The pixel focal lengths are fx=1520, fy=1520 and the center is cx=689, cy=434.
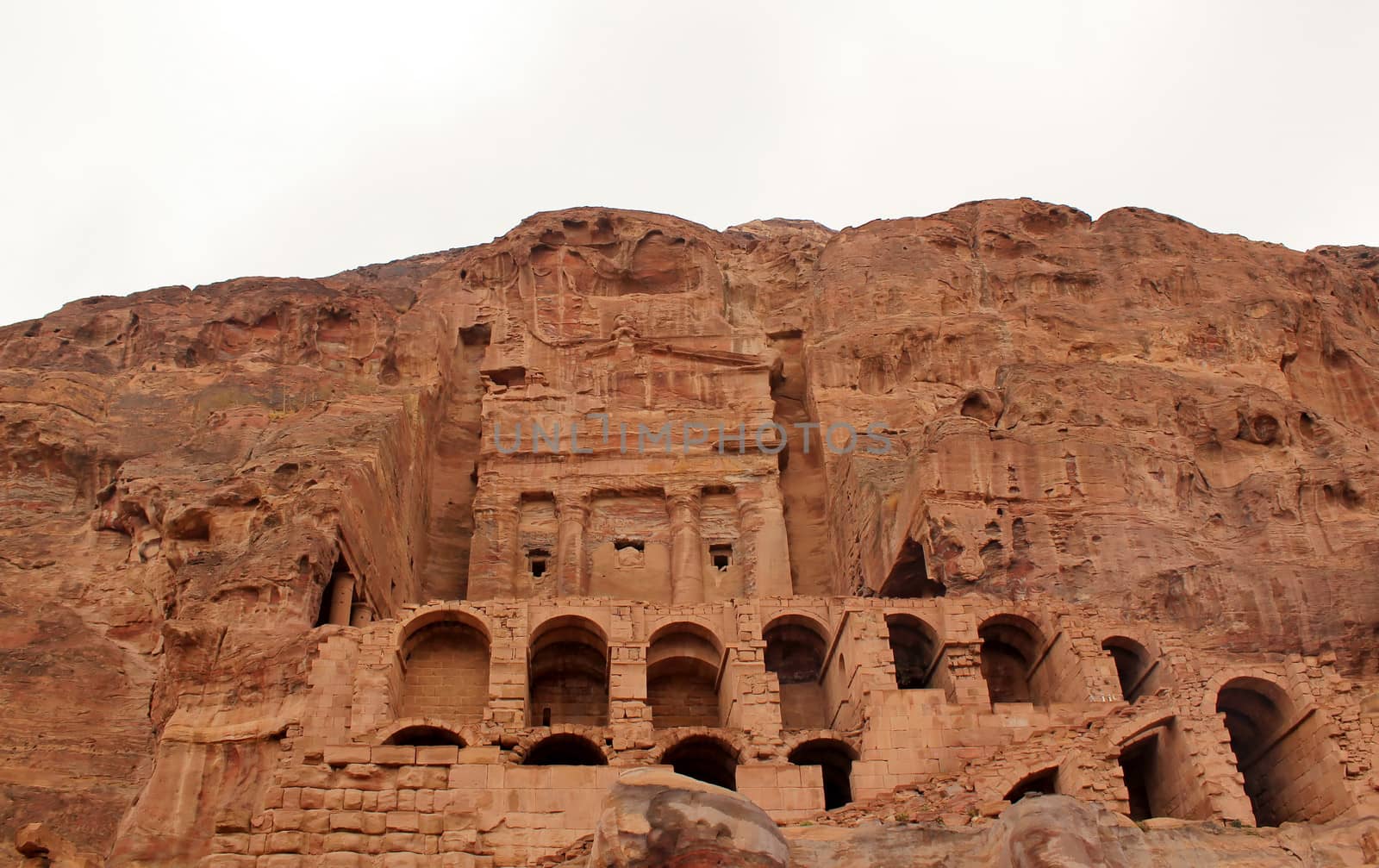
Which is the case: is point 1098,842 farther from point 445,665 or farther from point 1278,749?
point 445,665

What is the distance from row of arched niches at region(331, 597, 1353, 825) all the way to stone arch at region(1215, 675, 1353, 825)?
0.04m

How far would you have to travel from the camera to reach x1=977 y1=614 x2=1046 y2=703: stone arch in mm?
34469

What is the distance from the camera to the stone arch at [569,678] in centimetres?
3534

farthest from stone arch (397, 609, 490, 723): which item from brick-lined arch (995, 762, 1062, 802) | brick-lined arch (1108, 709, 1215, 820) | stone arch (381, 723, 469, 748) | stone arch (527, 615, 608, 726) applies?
brick-lined arch (1108, 709, 1215, 820)

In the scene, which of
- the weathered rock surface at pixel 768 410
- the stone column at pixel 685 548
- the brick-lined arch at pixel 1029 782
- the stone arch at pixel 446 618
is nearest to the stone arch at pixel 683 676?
the stone arch at pixel 446 618

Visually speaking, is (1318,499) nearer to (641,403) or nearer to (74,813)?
(641,403)

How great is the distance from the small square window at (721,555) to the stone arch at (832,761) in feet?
38.3

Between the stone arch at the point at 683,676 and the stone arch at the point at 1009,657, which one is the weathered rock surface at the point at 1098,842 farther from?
the stone arch at the point at 683,676

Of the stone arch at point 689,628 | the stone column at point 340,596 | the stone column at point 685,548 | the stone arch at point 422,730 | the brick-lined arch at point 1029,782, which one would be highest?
the stone column at point 685,548

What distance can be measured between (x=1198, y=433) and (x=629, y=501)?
16251mm

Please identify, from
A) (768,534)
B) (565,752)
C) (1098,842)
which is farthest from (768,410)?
(1098,842)

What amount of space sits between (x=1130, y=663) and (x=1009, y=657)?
3142mm

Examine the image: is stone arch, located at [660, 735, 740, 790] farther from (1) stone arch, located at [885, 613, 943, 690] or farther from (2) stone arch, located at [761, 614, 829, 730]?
(1) stone arch, located at [885, 613, 943, 690]

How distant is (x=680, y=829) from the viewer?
73.1ft
